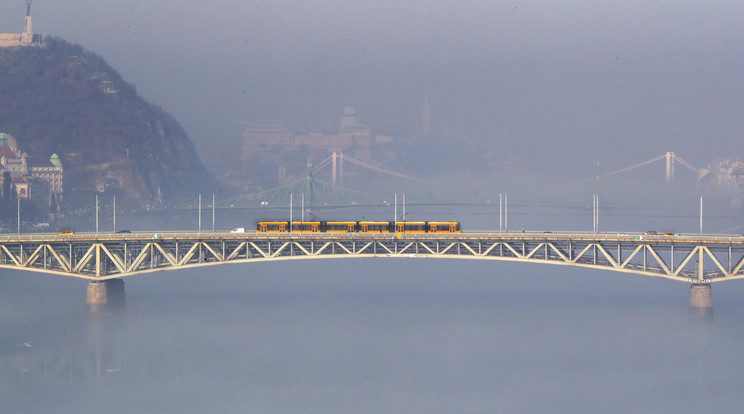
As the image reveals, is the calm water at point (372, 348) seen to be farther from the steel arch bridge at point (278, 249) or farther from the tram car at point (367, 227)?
the tram car at point (367, 227)

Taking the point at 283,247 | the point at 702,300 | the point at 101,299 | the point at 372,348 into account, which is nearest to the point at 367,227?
the point at 283,247

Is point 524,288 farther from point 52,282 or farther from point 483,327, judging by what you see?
point 52,282

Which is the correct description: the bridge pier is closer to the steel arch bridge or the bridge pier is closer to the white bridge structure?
the white bridge structure

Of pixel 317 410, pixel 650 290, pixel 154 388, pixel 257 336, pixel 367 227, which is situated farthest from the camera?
pixel 650 290

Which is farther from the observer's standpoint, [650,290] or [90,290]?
[650,290]

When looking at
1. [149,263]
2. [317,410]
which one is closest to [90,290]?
[149,263]

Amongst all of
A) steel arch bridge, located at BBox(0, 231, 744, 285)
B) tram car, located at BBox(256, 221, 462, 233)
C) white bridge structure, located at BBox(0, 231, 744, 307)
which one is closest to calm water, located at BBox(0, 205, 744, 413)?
white bridge structure, located at BBox(0, 231, 744, 307)

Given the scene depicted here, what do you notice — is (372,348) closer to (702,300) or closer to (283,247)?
(283,247)
